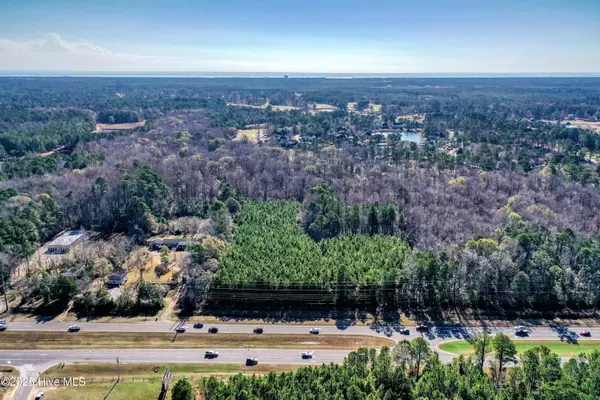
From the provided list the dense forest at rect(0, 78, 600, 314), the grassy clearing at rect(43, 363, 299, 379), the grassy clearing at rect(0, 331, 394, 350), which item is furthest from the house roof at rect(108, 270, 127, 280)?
the grassy clearing at rect(43, 363, 299, 379)

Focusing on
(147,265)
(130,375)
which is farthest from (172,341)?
(147,265)

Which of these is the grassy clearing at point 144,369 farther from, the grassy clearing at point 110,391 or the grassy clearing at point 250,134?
the grassy clearing at point 250,134

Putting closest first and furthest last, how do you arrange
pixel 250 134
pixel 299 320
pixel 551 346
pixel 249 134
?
pixel 551 346 → pixel 299 320 → pixel 249 134 → pixel 250 134

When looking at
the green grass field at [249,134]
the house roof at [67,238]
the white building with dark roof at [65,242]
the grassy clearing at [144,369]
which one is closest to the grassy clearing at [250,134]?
the green grass field at [249,134]

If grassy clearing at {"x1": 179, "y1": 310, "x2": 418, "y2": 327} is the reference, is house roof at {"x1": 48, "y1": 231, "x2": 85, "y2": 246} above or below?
above

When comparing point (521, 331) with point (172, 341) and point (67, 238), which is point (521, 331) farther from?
point (67, 238)

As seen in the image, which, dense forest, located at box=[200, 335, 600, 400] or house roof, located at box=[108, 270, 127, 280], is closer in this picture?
dense forest, located at box=[200, 335, 600, 400]

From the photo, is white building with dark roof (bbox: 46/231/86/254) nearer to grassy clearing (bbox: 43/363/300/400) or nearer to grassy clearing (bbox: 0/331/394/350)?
grassy clearing (bbox: 0/331/394/350)
